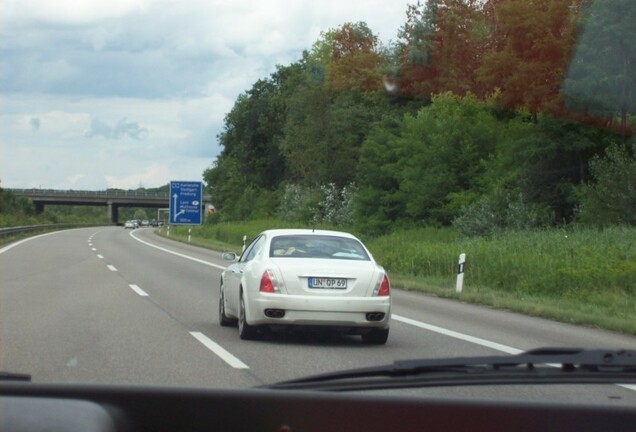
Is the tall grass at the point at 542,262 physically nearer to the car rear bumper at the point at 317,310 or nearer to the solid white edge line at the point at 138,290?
the solid white edge line at the point at 138,290

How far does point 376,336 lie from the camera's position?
11.6 meters

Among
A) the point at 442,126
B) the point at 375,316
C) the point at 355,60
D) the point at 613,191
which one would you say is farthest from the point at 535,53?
the point at 375,316

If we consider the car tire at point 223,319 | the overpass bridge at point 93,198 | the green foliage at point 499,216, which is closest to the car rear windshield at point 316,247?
the car tire at point 223,319

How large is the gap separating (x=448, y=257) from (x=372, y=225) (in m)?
28.2

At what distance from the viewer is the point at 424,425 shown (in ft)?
8.37

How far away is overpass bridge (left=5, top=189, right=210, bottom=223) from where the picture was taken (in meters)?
115

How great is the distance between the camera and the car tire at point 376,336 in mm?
11594

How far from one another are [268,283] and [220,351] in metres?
1.09

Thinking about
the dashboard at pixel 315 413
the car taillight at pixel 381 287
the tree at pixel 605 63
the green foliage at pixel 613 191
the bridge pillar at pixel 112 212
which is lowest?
the bridge pillar at pixel 112 212

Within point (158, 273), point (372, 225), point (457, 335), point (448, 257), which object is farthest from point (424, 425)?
point (372, 225)

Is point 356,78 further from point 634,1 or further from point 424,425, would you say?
point 424,425

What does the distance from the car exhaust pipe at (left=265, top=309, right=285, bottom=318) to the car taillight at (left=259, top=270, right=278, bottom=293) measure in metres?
0.22

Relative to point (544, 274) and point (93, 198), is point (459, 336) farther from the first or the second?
point (93, 198)

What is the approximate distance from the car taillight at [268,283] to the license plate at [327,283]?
1.35ft
